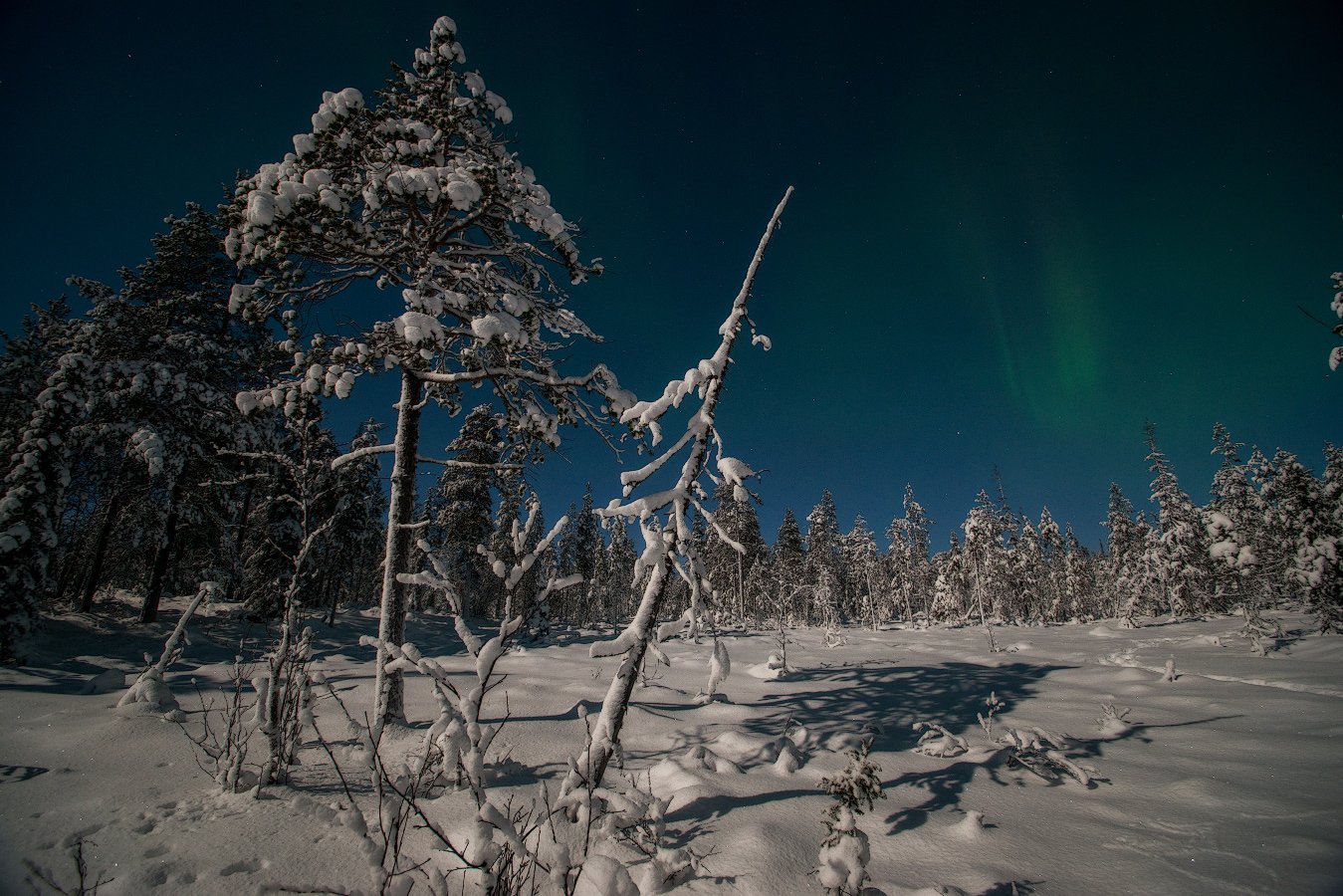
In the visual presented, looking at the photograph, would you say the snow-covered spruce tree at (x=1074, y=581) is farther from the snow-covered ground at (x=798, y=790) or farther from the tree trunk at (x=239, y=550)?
the tree trunk at (x=239, y=550)

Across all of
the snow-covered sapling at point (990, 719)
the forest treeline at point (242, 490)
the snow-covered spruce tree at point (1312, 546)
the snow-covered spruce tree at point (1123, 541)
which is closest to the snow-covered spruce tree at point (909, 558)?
the forest treeline at point (242, 490)

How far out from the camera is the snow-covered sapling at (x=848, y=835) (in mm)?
2746

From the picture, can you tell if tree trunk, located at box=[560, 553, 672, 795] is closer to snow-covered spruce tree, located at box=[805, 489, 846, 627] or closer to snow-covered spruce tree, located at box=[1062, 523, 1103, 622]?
snow-covered spruce tree, located at box=[805, 489, 846, 627]

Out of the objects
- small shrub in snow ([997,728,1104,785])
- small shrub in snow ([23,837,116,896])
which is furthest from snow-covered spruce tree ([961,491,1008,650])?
small shrub in snow ([23,837,116,896])

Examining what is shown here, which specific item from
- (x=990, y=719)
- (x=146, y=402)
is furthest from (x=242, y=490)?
(x=990, y=719)

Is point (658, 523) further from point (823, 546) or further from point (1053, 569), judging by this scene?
point (1053, 569)

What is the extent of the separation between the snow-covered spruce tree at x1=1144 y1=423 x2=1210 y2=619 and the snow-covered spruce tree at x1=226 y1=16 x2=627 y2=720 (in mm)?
44427

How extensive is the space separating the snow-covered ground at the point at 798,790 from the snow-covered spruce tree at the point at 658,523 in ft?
2.47

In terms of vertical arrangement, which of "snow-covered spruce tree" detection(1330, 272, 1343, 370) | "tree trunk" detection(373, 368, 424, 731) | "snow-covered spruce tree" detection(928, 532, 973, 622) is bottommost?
"snow-covered spruce tree" detection(928, 532, 973, 622)

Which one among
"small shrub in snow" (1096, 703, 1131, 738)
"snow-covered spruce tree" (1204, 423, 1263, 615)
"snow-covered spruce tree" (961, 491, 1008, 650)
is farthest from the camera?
"snow-covered spruce tree" (961, 491, 1008, 650)

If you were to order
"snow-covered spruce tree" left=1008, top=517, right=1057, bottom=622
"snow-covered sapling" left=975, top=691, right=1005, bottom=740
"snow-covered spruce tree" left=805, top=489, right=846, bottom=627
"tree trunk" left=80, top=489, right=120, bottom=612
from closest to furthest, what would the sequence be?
"snow-covered sapling" left=975, top=691, right=1005, bottom=740 < "tree trunk" left=80, top=489, right=120, bottom=612 < "snow-covered spruce tree" left=1008, top=517, right=1057, bottom=622 < "snow-covered spruce tree" left=805, top=489, right=846, bottom=627

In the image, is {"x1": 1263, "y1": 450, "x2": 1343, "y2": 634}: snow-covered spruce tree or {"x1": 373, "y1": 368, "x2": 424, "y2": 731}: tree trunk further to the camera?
{"x1": 1263, "y1": 450, "x2": 1343, "y2": 634}: snow-covered spruce tree

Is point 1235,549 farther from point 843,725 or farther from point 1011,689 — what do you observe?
point 843,725

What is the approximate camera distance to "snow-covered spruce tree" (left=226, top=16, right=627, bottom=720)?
548 centimetres
